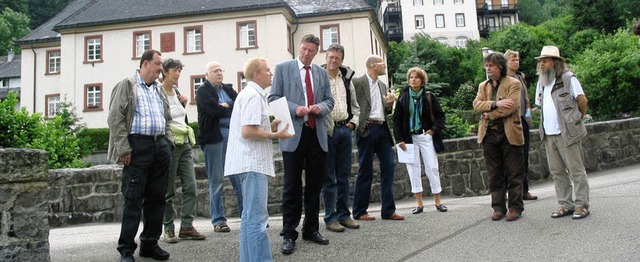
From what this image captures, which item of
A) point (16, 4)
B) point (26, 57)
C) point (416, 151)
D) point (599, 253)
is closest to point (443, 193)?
point (416, 151)

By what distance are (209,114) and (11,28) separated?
2901 inches

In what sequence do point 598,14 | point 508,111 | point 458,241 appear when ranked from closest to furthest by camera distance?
point 458,241
point 508,111
point 598,14

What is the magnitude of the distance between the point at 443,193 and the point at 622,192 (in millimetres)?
2949

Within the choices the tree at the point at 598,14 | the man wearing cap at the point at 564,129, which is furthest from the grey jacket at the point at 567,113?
the tree at the point at 598,14

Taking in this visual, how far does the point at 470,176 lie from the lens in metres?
9.03

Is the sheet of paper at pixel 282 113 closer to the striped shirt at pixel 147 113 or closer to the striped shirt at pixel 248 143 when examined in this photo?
the striped shirt at pixel 248 143

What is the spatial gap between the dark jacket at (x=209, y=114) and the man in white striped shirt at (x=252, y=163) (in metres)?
1.76

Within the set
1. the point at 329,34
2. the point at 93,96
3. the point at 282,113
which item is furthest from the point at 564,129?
the point at 93,96

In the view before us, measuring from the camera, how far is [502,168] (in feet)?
19.5

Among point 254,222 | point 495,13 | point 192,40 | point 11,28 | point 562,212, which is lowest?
point 562,212

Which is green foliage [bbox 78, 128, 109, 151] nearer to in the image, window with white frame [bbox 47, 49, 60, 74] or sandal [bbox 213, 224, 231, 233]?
window with white frame [bbox 47, 49, 60, 74]

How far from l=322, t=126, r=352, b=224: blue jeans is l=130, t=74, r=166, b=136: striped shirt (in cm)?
180

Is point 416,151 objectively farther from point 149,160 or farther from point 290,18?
point 290,18

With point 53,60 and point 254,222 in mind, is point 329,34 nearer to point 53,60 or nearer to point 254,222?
point 53,60
